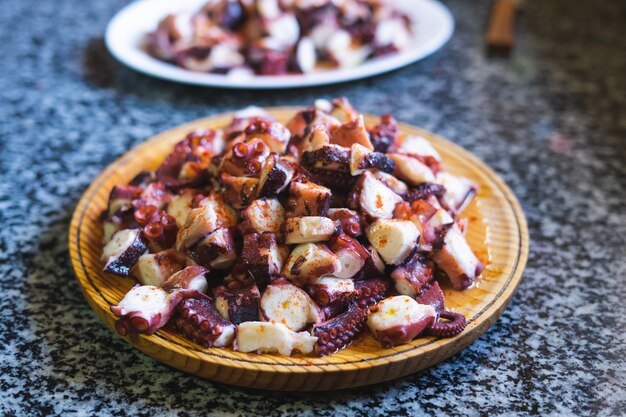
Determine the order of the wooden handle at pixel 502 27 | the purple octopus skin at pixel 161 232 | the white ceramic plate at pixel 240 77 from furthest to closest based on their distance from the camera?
the wooden handle at pixel 502 27 → the white ceramic plate at pixel 240 77 → the purple octopus skin at pixel 161 232

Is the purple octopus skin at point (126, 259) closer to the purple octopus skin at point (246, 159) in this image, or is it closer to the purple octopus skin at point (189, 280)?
the purple octopus skin at point (189, 280)

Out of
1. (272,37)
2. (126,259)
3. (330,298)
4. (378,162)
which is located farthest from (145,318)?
(272,37)

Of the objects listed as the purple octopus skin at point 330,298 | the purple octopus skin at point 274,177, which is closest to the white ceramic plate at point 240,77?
the purple octopus skin at point 274,177

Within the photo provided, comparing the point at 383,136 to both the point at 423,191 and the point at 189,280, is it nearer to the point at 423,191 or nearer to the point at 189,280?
the point at 423,191

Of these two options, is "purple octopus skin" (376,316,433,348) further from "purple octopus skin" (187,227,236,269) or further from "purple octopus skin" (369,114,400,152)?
"purple octopus skin" (369,114,400,152)

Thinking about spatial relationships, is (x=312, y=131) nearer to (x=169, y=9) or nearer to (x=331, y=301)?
(x=331, y=301)
